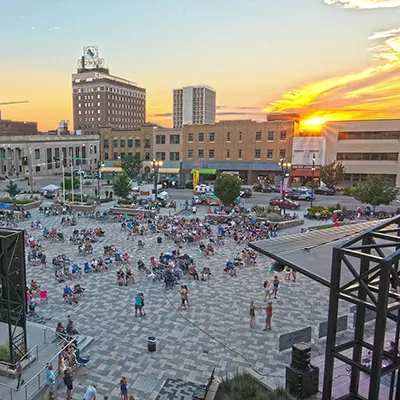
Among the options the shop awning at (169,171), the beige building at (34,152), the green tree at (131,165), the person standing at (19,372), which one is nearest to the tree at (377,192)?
the person standing at (19,372)

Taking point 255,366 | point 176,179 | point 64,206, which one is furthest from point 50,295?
point 176,179

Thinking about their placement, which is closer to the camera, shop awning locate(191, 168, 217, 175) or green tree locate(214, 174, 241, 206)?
green tree locate(214, 174, 241, 206)

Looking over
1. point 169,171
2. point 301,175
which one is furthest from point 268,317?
point 169,171

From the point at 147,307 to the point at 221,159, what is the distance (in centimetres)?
5228

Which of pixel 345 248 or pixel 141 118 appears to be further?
pixel 141 118

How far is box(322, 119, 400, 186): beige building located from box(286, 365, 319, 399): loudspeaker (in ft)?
181

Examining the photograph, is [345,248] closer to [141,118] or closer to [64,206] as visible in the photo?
[64,206]

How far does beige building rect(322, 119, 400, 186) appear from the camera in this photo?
193 feet

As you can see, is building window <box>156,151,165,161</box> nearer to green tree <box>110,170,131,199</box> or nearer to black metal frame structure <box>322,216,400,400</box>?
Answer: green tree <box>110,170,131,199</box>

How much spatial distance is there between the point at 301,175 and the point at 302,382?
55952 mm

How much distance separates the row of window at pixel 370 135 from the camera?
5869 cm

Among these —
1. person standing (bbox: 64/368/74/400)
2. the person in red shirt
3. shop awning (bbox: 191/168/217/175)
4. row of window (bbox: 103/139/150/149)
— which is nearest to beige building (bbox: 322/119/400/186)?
shop awning (bbox: 191/168/217/175)

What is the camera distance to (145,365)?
1263 centimetres

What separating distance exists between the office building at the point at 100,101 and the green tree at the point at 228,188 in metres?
97.3
